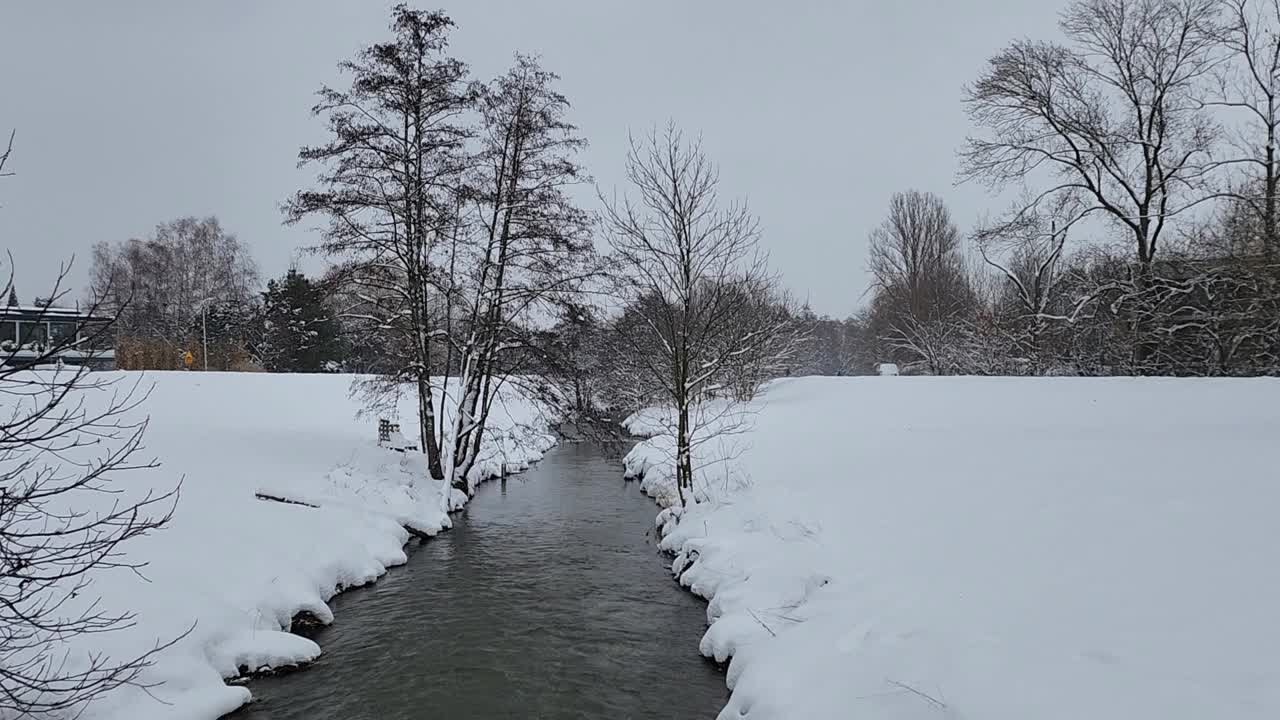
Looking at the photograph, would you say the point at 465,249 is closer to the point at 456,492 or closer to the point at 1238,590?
the point at 456,492

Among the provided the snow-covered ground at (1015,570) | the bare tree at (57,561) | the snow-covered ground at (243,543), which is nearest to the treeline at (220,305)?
the snow-covered ground at (243,543)

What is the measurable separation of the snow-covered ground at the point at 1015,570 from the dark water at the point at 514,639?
61 cm

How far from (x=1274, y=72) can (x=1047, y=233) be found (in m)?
5.69

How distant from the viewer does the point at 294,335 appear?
36.4 m

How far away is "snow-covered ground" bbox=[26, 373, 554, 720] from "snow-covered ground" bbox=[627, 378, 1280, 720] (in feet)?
15.0

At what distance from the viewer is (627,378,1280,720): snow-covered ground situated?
3.67 metres

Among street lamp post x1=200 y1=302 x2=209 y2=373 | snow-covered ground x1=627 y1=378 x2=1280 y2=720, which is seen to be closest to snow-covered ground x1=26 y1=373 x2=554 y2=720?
snow-covered ground x1=627 y1=378 x2=1280 y2=720

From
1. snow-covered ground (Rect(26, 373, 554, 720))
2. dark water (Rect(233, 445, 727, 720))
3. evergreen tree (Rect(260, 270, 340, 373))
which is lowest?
dark water (Rect(233, 445, 727, 720))

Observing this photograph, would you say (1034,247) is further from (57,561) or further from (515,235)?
(57,561)

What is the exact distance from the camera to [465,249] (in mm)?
13977

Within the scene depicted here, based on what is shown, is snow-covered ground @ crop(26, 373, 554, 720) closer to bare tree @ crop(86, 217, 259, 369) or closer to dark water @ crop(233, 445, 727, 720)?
dark water @ crop(233, 445, 727, 720)

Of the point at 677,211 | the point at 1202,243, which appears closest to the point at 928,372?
the point at 1202,243

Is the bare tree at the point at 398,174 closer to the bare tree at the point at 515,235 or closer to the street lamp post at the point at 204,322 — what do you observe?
the bare tree at the point at 515,235

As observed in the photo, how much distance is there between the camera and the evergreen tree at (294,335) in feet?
117
